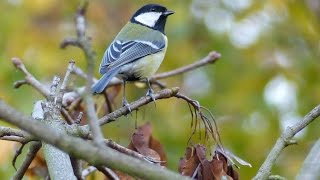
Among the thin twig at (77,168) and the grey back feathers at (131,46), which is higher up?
the thin twig at (77,168)

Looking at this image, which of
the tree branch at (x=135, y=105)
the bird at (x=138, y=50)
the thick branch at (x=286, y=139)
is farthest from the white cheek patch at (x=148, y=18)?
the thick branch at (x=286, y=139)

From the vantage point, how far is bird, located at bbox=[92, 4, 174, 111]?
294 centimetres

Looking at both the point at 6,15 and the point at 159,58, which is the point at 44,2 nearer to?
the point at 6,15

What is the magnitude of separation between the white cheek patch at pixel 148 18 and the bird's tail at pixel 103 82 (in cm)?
87

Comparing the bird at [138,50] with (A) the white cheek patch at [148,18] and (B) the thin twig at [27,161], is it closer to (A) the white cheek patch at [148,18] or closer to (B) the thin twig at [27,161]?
(A) the white cheek patch at [148,18]

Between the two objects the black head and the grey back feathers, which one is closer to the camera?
the grey back feathers

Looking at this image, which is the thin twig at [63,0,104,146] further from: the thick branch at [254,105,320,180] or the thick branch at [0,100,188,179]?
the thick branch at [254,105,320,180]

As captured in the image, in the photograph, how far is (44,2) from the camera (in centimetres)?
446

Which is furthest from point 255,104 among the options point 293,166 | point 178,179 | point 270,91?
point 178,179

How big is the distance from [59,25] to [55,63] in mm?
619

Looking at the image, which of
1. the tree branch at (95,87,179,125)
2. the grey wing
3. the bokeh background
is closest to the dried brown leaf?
the tree branch at (95,87,179,125)

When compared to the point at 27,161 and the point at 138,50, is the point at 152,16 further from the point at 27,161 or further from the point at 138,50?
the point at 27,161

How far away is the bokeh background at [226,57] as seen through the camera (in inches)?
160

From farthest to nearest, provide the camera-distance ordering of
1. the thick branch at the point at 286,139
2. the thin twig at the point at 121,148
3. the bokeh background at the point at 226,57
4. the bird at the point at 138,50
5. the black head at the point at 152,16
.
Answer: the bokeh background at the point at 226,57
the black head at the point at 152,16
the bird at the point at 138,50
the thin twig at the point at 121,148
the thick branch at the point at 286,139
